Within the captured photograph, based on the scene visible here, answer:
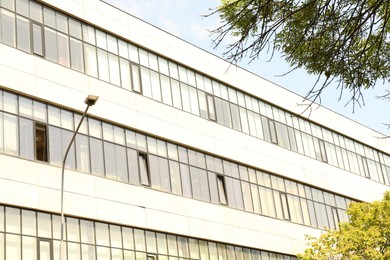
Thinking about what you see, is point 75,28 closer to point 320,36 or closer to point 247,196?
point 247,196

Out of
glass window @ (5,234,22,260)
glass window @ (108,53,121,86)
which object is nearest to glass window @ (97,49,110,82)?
glass window @ (108,53,121,86)

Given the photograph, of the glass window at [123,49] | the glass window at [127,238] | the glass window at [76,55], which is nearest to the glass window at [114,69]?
the glass window at [123,49]

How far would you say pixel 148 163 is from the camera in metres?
30.7

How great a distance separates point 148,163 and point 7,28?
8378 mm

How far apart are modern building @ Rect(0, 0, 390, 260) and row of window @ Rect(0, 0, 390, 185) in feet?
0.21

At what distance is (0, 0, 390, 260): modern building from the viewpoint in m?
25.3

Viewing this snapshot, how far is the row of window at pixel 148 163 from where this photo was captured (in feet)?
84.0

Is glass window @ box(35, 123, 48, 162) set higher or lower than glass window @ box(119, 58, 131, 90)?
lower

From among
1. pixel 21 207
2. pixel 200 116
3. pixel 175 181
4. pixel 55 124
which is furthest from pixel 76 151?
pixel 200 116

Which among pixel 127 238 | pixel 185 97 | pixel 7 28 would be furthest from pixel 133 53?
pixel 127 238

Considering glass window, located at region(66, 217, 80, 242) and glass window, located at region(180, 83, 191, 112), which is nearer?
glass window, located at region(66, 217, 80, 242)

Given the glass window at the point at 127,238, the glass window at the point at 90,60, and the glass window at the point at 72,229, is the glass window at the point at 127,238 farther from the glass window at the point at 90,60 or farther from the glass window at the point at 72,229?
the glass window at the point at 90,60

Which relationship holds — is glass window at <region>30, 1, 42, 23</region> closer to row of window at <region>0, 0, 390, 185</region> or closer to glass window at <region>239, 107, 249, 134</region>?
row of window at <region>0, 0, 390, 185</region>

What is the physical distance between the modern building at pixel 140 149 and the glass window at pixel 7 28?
0.05m
